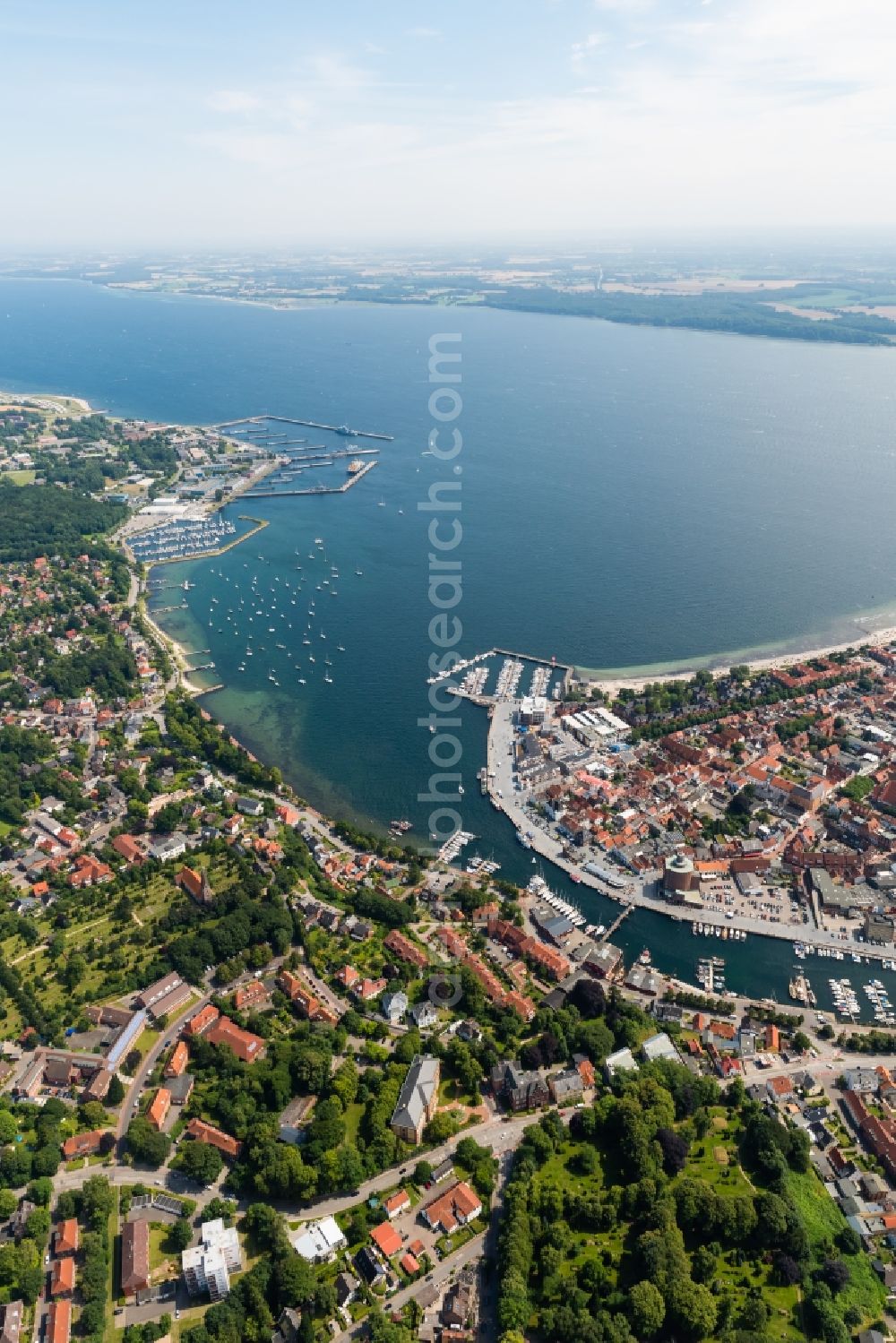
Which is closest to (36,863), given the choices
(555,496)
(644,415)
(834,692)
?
(834,692)

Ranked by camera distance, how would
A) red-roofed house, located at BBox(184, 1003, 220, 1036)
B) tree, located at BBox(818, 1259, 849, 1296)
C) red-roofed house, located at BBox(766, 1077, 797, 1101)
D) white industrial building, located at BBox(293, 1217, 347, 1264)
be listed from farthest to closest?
red-roofed house, located at BBox(184, 1003, 220, 1036), red-roofed house, located at BBox(766, 1077, 797, 1101), white industrial building, located at BBox(293, 1217, 347, 1264), tree, located at BBox(818, 1259, 849, 1296)

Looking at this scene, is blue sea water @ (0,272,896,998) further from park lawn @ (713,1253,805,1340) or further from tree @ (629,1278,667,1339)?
tree @ (629,1278,667,1339)

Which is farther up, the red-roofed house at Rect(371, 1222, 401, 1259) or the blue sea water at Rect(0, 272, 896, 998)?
the blue sea water at Rect(0, 272, 896, 998)

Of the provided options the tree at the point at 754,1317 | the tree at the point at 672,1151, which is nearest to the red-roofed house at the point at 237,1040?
the tree at the point at 672,1151

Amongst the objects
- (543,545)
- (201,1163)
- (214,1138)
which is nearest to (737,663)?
(543,545)

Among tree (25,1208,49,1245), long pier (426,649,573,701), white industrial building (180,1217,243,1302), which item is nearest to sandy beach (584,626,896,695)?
long pier (426,649,573,701)

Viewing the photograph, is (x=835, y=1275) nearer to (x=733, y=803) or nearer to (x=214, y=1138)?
(x=214, y=1138)
